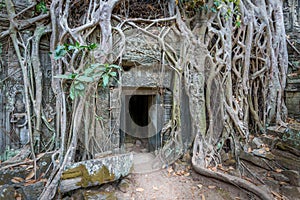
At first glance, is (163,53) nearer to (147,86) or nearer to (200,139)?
(147,86)

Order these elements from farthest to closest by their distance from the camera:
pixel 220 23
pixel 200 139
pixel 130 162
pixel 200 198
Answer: pixel 220 23 < pixel 200 139 < pixel 130 162 < pixel 200 198

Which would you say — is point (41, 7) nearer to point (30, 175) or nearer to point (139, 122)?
point (30, 175)

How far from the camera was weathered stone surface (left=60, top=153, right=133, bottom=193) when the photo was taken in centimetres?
202

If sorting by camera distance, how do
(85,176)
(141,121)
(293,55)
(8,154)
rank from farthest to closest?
(141,121)
(293,55)
(8,154)
(85,176)

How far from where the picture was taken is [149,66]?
305 cm

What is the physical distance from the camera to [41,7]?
2.71 m

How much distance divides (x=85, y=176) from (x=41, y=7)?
2482mm

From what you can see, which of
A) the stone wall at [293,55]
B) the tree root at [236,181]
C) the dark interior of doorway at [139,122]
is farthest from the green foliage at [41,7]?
the stone wall at [293,55]

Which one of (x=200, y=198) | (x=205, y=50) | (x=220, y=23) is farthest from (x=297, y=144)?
(x=220, y=23)

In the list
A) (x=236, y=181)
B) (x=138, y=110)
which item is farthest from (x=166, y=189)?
(x=138, y=110)

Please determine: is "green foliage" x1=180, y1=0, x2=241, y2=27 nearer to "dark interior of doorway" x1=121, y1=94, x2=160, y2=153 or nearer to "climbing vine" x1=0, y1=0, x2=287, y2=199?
"climbing vine" x1=0, y1=0, x2=287, y2=199

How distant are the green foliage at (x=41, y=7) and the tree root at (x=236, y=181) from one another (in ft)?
10.2

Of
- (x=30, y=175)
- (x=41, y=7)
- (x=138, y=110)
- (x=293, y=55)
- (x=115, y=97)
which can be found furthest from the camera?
(x=138, y=110)

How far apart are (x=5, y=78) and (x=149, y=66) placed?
208 cm
